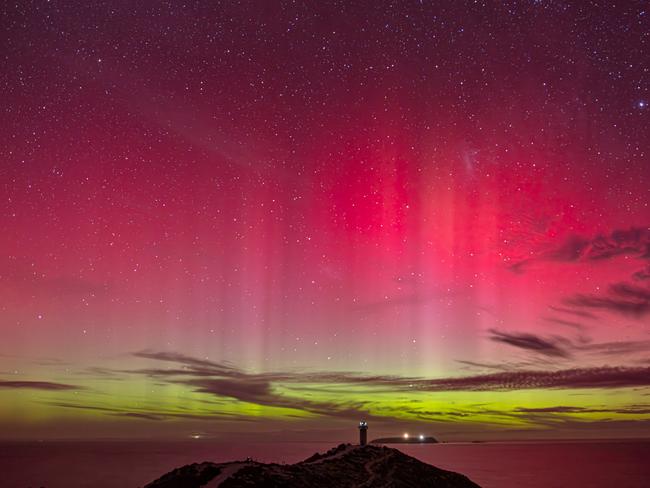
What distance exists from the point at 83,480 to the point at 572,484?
3371 inches

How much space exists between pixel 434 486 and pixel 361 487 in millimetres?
6165

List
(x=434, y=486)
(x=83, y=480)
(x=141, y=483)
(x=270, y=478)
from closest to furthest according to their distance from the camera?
(x=270, y=478) → (x=434, y=486) → (x=141, y=483) → (x=83, y=480)

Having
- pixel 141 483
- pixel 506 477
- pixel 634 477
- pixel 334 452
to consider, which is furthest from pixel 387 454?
pixel 634 477

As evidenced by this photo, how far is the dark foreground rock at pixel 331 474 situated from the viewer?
26.8 meters

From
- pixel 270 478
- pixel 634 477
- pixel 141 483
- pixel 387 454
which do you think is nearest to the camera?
pixel 270 478

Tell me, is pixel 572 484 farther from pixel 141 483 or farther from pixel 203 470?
pixel 203 470

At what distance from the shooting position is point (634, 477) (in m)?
112

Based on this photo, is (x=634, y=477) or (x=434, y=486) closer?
(x=434, y=486)

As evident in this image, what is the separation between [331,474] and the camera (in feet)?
103

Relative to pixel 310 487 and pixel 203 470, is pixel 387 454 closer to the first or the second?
pixel 310 487

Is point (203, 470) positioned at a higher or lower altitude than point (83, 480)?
higher

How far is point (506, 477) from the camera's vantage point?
106 metres

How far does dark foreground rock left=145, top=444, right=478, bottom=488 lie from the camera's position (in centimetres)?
2678

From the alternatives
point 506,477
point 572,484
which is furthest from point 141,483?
point 572,484
